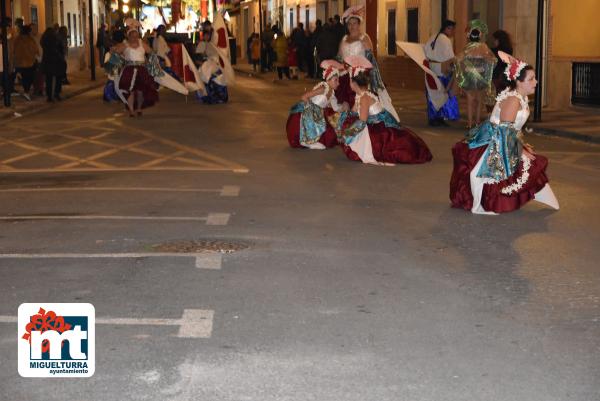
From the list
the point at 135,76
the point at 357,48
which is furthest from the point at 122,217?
the point at 135,76

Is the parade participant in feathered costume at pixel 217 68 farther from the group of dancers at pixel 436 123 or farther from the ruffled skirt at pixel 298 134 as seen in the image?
Result: the ruffled skirt at pixel 298 134

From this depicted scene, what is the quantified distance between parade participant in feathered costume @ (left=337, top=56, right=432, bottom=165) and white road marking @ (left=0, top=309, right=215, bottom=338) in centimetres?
742

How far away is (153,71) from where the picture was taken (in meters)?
21.5

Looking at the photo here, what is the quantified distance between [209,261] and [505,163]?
3.31m

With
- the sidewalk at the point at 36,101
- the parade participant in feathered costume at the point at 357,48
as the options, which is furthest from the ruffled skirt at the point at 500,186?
the sidewalk at the point at 36,101

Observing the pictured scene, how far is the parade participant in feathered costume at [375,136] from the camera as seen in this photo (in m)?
13.4

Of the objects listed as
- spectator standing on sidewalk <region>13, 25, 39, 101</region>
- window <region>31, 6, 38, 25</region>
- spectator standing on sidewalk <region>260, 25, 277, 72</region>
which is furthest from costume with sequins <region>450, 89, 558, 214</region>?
spectator standing on sidewalk <region>260, 25, 277, 72</region>

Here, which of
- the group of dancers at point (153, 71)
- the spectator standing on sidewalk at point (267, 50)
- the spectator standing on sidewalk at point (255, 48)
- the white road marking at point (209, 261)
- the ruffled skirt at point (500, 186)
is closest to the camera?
the white road marking at point (209, 261)

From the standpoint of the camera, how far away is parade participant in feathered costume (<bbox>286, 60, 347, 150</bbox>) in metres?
15.0

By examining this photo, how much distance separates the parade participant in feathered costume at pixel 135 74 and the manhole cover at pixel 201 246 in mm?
12828

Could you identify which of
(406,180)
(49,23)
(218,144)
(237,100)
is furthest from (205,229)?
(49,23)

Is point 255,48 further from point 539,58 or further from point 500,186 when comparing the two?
point 500,186

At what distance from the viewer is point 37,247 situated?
827 centimetres

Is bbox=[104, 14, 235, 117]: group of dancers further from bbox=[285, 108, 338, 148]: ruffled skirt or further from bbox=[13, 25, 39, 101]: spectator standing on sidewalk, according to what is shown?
bbox=[285, 108, 338, 148]: ruffled skirt
